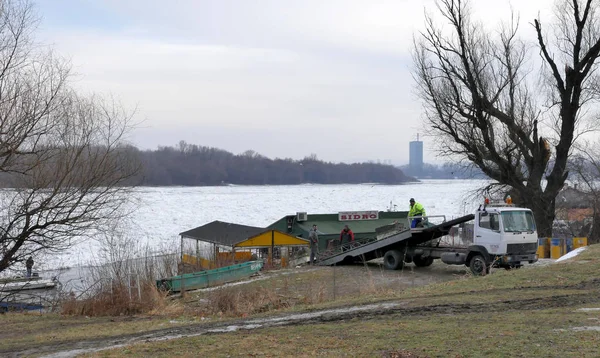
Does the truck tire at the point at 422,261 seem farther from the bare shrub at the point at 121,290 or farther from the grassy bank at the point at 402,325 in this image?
the bare shrub at the point at 121,290

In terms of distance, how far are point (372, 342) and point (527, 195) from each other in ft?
82.2

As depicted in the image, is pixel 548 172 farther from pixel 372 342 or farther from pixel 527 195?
pixel 372 342

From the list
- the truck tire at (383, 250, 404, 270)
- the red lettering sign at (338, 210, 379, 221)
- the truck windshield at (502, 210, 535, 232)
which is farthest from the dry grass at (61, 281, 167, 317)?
the red lettering sign at (338, 210, 379, 221)

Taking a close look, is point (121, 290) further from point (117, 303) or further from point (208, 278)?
point (208, 278)

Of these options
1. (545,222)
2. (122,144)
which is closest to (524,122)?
→ (545,222)

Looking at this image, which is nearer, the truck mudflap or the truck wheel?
the truck mudflap

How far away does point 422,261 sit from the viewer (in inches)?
1024

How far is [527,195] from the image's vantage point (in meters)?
32.6

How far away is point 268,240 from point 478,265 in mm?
11322

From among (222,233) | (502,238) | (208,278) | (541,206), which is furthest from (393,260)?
(541,206)

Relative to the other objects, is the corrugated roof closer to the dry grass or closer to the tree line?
the dry grass

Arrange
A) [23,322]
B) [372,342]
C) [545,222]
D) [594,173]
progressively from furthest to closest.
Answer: [594,173] → [545,222] → [23,322] → [372,342]

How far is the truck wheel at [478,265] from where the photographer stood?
857 inches

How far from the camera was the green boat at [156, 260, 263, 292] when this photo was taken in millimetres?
22241
